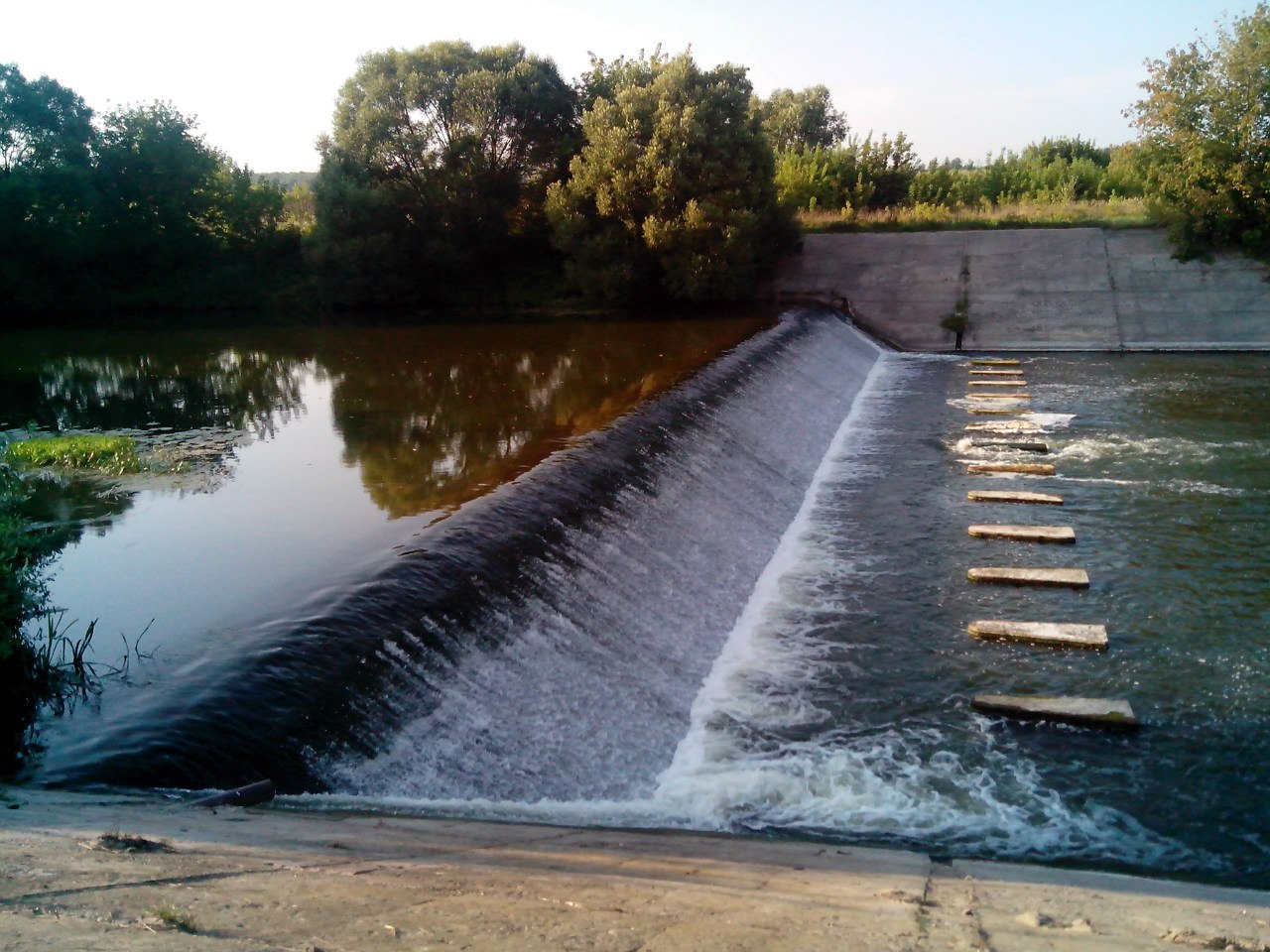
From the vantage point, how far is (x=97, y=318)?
2202 centimetres

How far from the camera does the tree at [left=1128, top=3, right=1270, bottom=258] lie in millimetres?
18641

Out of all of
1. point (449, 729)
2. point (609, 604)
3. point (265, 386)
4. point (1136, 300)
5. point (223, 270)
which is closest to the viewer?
point (449, 729)

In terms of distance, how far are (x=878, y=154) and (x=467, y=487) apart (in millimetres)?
21233

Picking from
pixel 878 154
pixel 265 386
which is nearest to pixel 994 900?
pixel 265 386

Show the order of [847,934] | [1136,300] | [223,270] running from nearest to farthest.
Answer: [847,934]
[1136,300]
[223,270]

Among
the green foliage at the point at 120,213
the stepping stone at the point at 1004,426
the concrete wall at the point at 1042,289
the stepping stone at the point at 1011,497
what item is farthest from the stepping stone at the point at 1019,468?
the green foliage at the point at 120,213

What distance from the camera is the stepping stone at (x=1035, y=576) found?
7.60 m

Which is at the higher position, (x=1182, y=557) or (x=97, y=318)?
(x=97, y=318)

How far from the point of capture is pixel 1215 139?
19.0 metres

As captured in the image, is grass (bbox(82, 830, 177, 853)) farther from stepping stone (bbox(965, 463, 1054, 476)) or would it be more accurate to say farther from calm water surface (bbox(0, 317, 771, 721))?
stepping stone (bbox(965, 463, 1054, 476))

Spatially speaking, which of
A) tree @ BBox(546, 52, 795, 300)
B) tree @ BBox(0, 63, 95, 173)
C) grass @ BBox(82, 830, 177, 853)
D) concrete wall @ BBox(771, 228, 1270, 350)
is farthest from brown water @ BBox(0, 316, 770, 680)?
tree @ BBox(0, 63, 95, 173)

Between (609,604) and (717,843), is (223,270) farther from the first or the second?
(717,843)

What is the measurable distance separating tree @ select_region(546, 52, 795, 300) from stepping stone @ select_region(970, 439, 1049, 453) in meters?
8.24

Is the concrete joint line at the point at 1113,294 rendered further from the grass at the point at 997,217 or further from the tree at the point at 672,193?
the tree at the point at 672,193
